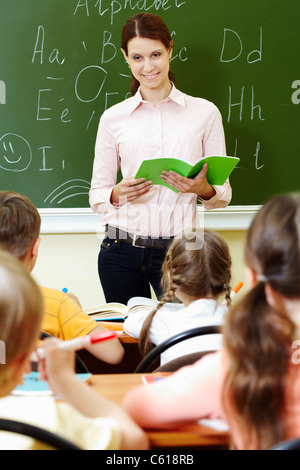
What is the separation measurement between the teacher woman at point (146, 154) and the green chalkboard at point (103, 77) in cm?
60

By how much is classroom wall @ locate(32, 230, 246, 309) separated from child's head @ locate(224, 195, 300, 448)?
7.90 ft

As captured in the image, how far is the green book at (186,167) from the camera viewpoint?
2219mm

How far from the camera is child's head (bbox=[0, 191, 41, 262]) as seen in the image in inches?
71.4

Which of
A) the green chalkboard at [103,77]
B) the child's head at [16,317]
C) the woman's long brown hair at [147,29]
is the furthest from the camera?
the green chalkboard at [103,77]

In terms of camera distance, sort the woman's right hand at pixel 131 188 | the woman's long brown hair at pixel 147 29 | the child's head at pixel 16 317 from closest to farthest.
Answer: the child's head at pixel 16 317, the woman's right hand at pixel 131 188, the woman's long brown hair at pixel 147 29

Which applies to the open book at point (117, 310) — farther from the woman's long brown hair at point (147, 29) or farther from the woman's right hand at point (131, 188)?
the woman's long brown hair at point (147, 29)

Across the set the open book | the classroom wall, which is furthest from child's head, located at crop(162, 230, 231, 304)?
the classroom wall

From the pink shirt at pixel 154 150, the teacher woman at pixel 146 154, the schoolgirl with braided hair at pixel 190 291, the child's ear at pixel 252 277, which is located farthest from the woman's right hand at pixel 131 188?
the child's ear at pixel 252 277

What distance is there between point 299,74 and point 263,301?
8.68ft

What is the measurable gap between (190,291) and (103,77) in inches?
69.7

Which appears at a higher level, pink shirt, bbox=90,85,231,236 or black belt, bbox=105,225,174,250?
pink shirt, bbox=90,85,231,236

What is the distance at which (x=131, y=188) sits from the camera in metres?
2.42

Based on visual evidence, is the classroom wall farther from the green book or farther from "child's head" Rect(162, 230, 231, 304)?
"child's head" Rect(162, 230, 231, 304)

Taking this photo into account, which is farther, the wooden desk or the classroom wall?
the classroom wall
